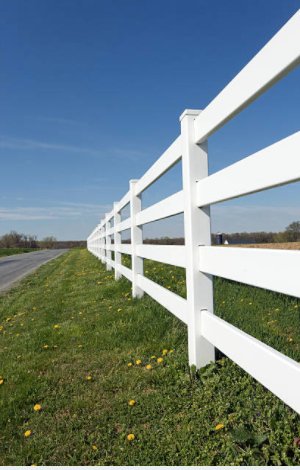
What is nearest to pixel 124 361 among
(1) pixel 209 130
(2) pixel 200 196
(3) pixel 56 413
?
(3) pixel 56 413

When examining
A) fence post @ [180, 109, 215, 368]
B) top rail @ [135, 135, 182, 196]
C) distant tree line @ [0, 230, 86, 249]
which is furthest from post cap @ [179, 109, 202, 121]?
distant tree line @ [0, 230, 86, 249]

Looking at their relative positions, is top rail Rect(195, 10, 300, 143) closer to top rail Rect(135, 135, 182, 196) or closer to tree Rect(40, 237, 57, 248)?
top rail Rect(135, 135, 182, 196)

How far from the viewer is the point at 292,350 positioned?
10.8 ft

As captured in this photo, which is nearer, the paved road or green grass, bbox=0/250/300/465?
green grass, bbox=0/250/300/465

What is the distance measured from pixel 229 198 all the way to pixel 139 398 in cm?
155

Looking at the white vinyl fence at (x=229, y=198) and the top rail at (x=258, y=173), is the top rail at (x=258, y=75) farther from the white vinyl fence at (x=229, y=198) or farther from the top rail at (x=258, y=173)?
the top rail at (x=258, y=173)

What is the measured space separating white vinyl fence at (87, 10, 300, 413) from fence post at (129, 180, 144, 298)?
2005mm

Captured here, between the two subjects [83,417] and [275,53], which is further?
[83,417]

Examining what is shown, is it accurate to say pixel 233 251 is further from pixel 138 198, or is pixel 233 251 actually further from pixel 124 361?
pixel 138 198

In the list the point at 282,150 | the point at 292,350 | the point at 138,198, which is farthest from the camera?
the point at 138,198

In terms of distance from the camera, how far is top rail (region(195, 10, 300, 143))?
1855mm

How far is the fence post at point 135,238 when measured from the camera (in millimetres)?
6168

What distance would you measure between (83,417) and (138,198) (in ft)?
13.2

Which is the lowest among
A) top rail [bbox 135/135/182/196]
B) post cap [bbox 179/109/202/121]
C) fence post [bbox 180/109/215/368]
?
fence post [bbox 180/109/215/368]
